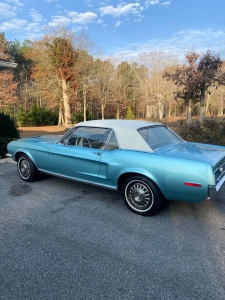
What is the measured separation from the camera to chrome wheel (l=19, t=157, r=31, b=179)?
484 cm

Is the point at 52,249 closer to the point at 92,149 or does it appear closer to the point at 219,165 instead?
the point at 92,149

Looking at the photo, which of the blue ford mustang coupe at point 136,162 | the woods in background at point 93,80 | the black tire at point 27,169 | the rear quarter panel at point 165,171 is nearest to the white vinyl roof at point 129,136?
the blue ford mustang coupe at point 136,162

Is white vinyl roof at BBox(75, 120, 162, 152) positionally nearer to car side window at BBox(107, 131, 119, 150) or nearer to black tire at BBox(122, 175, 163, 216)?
car side window at BBox(107, 131, 119, 150)

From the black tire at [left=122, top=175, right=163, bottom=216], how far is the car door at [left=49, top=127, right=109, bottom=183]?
0.64 meters

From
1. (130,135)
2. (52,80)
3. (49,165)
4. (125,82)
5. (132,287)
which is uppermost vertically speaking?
(125,82)

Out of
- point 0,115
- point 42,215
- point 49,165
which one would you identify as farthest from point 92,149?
point 0,115

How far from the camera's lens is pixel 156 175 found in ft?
10.4

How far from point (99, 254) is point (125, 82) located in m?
35.9

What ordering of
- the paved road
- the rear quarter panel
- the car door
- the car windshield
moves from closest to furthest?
the paved road
the rear quarter panel
the car windshield
the car door

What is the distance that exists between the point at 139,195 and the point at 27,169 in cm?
272

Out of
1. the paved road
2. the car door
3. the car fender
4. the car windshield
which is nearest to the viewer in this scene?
the paved road

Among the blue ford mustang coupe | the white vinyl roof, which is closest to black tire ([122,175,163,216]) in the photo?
the blue ford mustang coupe

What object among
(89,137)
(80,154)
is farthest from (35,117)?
(80,154)

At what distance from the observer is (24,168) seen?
193 inches
